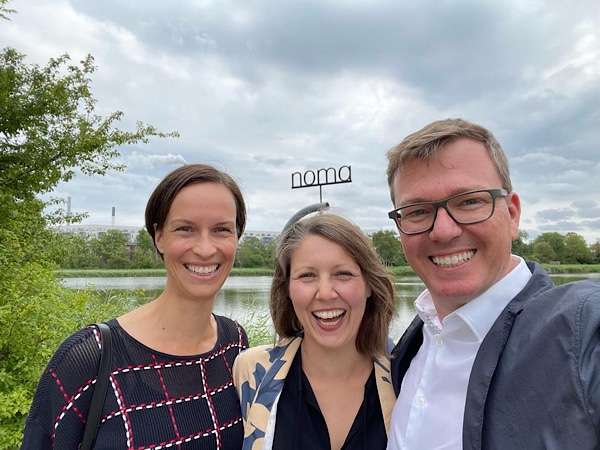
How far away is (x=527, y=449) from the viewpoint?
131cm

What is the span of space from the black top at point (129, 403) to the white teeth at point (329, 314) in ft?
2.12

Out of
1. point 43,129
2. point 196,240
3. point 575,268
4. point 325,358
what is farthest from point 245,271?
point 196,240

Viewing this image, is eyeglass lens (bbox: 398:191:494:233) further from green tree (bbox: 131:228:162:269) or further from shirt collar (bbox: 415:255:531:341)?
green tree (bbox: 131:228:162:269)

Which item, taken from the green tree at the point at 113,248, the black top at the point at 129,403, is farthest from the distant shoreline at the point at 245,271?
the black top at the point at 129,403

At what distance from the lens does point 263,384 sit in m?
2.21

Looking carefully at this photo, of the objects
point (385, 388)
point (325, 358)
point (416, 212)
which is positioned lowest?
point (385, 388)

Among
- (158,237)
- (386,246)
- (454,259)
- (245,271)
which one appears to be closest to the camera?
(454,259)

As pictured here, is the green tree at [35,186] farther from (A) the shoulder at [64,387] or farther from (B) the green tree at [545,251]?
(B) the green tree at [545,251]

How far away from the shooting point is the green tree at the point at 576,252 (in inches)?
1054

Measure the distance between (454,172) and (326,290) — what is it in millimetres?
Result: 883

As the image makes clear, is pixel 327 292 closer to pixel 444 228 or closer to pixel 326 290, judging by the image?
pixel 326 290

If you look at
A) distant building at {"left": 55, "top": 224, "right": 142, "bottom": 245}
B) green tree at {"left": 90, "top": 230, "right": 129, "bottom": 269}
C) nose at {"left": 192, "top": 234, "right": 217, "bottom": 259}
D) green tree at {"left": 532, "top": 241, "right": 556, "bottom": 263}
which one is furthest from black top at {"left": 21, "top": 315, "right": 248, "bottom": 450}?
green tree at {"left": 532, "top": 241, "right": 556, "bottom": 263}

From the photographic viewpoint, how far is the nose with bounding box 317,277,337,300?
2.28 metres

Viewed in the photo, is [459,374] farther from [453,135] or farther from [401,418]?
[453,135]
